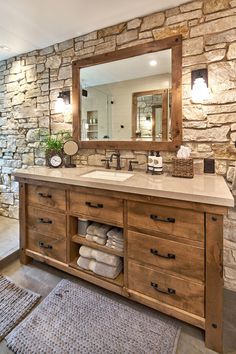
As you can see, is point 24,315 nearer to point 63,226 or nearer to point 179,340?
point 63,226

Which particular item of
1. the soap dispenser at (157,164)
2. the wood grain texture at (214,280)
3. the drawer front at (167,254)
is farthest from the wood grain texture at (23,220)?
the wood grain texture at (214,280)

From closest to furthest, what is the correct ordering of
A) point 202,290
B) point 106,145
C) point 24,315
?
point 202,290 < point 24,315 < point 106,145

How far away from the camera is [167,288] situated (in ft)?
4.43

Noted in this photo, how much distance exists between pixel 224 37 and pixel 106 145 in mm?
1355

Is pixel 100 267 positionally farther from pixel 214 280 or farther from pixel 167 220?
pixel 214 280

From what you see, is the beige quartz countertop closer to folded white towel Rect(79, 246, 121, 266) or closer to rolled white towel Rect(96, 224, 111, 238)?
rolled white towel Rect(96, 224, 111, 238)

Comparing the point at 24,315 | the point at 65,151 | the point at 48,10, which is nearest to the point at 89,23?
the point at 48,10

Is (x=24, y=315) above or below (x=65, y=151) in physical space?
below

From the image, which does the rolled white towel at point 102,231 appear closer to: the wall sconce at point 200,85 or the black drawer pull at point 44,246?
the black drawer pull at point 44,246

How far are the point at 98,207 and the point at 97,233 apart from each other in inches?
9.9

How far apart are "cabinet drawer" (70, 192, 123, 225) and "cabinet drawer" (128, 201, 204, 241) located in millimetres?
100

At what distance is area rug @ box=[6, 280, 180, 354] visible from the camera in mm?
1252

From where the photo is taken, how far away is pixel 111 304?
1.59 metres

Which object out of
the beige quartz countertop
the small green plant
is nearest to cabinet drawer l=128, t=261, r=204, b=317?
the beige quartz countertop
